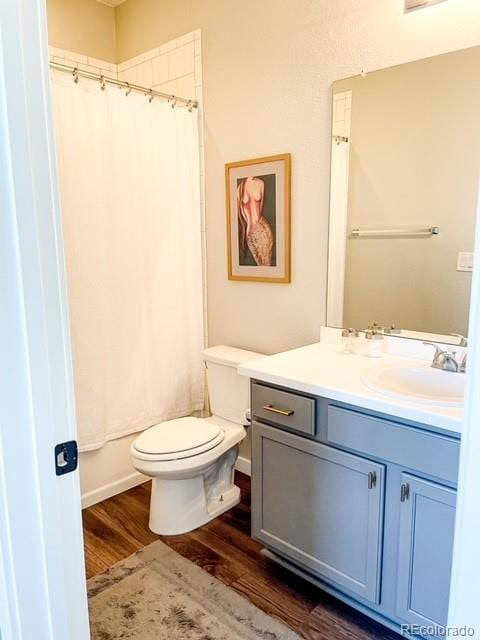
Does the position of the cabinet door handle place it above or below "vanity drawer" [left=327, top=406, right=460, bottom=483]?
below

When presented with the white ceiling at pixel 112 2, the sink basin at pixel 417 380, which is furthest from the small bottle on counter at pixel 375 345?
the white ceiling at pixel 112 2

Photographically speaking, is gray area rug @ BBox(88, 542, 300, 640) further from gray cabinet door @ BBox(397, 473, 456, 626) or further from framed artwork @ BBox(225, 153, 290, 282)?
framed artwork @ BBox(225, 153, 290, 282)

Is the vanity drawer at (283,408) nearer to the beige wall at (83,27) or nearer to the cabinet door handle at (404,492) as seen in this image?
the cabinet door handle at (404,492)

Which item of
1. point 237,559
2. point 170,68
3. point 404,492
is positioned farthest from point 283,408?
point 170,68

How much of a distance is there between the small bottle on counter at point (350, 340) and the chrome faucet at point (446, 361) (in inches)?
14.6

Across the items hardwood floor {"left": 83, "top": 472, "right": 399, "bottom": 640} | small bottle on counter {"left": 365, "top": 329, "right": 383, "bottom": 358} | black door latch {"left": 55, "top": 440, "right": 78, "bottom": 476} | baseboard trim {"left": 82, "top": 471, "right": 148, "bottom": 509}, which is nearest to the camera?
black door latch {"left": 55, "top": 440, "right": 78, "bottom": 476}

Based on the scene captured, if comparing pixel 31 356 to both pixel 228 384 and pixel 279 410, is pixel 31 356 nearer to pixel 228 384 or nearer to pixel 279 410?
pixel 279 410

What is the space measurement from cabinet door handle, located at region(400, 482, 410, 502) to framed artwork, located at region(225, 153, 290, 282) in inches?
45.9

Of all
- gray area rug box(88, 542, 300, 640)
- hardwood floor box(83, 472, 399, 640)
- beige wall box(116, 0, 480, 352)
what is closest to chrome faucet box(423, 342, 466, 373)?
beige wall box(116, 0, 480, 352)

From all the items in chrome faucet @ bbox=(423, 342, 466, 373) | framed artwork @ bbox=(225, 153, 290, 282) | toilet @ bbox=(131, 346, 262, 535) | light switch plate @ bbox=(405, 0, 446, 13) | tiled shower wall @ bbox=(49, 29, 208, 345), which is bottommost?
toilet @ bbox=(131, 346, 262, 535)

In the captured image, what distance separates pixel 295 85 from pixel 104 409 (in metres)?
1.83

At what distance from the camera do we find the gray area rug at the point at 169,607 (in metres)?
1.62

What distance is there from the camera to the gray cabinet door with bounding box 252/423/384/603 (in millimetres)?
1540

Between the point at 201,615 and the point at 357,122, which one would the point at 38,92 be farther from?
the point at 201,615
